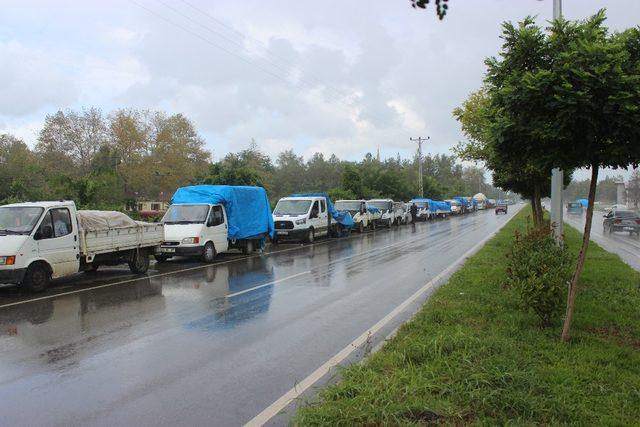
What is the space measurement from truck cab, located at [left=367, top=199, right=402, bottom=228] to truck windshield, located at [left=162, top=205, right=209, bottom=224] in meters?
20.8

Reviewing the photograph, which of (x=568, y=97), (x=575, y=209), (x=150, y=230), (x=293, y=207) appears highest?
(x=568, y=97)

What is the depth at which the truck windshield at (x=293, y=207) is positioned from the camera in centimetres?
2538

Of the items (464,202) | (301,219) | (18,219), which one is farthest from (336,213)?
(464,202)

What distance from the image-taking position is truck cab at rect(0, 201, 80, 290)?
10.6 m

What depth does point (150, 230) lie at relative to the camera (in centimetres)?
1458

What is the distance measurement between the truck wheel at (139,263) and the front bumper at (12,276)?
356 centimetres

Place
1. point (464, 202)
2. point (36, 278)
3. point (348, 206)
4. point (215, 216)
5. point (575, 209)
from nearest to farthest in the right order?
point (36, 278) < point (215, 216) < point (348, 206) < point (575, 209) < point (464, 202)

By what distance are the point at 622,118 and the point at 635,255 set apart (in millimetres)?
16848

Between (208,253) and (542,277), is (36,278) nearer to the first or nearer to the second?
(208,253)

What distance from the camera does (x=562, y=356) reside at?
585 cm

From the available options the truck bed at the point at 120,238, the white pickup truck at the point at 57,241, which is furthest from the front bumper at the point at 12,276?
the truck bed at the point at 120,238

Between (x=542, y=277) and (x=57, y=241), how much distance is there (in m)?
9.66

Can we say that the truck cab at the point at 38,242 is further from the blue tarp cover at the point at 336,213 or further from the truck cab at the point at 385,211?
the truck cab at the point at 385,211

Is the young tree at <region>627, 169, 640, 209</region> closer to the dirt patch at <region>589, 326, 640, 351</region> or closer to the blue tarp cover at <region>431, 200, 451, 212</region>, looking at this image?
the blue tarp cover at <region>431, 200, 451, 212</region>
